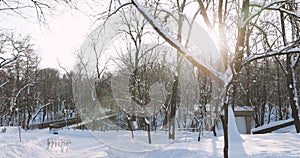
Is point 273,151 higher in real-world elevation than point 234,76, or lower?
lower

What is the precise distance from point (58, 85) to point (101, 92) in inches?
691

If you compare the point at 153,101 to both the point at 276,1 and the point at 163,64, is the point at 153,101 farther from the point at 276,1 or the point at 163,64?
the point at 276,1

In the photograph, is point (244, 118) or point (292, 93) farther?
point (244, 118)

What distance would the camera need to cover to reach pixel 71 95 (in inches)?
1662

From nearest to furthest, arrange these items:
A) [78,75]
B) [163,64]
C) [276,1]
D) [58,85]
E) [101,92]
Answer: [276,1]
[163,64]
[101,92]
[78,75]
[58,85]

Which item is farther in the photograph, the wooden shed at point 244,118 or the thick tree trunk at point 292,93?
the wooden shed at point 244,118

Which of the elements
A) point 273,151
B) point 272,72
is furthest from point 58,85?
point 273,151

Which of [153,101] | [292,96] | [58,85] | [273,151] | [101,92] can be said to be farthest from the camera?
[58,85]

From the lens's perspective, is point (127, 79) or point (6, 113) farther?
point (6, 113)

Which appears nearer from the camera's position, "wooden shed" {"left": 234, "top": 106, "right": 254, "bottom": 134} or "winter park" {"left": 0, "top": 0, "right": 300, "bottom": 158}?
"winter park" {"left": 0, "top": 0, "right": 300, "bottom": 158}

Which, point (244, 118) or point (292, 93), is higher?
point (292, 93)

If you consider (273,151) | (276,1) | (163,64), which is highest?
(163,64)

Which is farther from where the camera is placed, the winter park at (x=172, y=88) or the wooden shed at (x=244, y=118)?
the wooden shed at (x=244, y=118)

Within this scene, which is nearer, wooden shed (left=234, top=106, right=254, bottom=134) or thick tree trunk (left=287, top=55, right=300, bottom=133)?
thick tree trunk (left=287, top=55, right=300, bottom=133)
